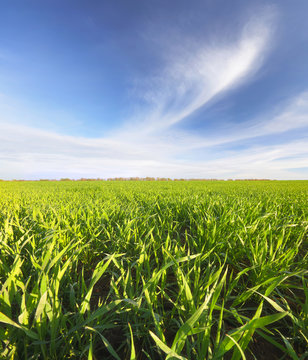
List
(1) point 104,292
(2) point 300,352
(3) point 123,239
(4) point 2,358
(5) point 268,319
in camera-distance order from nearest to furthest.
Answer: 1. (5) point 268,319
2. (4) point 2,358
3. (2) point 300,352
4. (1) point 104,292
5. (3) point 123,239

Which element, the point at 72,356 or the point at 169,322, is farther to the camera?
the point at 169,322

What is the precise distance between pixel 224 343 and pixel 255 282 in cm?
92

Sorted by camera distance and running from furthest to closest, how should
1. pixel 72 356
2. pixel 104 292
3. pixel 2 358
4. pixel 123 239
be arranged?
pixel 123 239
pixel 104 292
pixel 72 356
pixel 2 358

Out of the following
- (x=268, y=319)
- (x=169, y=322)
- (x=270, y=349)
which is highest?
(x=268, y=319)

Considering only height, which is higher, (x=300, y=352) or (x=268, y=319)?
(x=268, y=319)

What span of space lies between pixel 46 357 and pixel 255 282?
5.26ft

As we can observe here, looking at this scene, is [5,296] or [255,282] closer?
[5,296]

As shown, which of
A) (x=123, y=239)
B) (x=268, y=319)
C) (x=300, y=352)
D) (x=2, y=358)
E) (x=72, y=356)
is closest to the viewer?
(x=268, y=319)

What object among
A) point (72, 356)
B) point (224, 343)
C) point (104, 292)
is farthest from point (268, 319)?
point (104, 292)

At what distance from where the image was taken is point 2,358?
82cm

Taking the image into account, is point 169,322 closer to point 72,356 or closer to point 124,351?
point 124,351

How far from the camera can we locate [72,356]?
0.93 metres

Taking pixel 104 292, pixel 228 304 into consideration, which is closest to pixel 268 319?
pixel 228 304

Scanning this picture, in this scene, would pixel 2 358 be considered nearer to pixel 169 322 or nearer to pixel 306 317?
pixel 169 322
